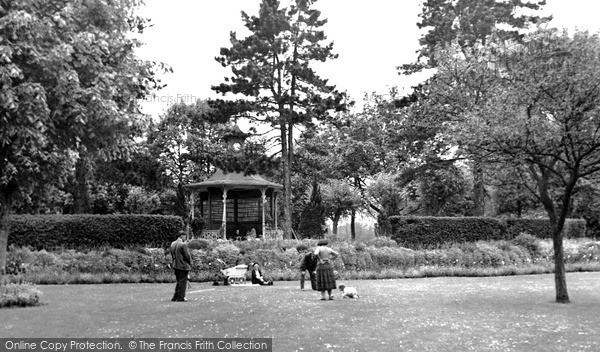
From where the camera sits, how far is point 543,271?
27.5 metres

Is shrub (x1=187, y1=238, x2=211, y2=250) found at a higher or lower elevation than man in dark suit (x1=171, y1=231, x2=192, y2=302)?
higher

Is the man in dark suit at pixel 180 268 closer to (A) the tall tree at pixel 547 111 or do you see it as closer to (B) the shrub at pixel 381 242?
(A) the tall tree at pixel 547 111

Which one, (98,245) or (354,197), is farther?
(354,197)

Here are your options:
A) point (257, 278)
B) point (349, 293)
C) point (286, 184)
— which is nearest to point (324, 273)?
point (349, 293)

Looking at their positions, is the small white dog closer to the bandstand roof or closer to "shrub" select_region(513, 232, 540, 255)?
"shrub" select_region(513, 232, 540, 255)

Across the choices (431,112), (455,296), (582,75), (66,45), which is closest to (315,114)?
(431,112)

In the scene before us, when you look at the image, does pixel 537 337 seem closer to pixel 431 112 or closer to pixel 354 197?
pixel 431 112

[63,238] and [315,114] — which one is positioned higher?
[315,114]

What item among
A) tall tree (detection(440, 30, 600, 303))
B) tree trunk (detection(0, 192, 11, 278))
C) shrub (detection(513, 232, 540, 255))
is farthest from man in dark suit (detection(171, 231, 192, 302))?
shrub (detection(513, 232, 540, 255))

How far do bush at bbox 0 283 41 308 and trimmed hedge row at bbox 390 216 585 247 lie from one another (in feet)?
63.0

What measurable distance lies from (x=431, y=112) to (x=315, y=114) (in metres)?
7.98

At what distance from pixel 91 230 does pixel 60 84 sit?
1519 centimetres

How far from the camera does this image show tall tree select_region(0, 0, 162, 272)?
36.1 ft

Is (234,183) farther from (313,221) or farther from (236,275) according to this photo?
(236,275)
